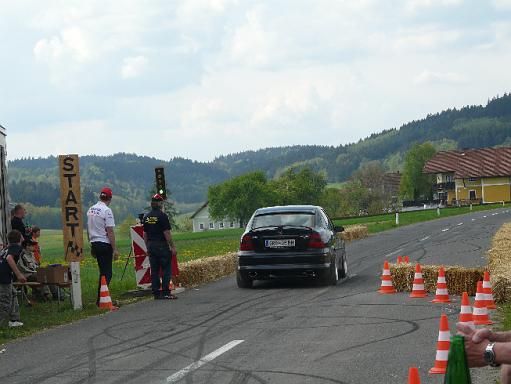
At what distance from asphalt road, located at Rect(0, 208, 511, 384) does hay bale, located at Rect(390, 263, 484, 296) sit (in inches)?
21.3

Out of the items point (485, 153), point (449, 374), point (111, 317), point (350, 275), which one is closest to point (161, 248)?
point (111, 317)

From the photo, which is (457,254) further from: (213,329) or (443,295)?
(213,329)

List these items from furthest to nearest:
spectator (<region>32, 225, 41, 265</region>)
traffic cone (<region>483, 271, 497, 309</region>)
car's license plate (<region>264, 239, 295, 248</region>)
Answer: spectator (<region>32, 225, 41, 265</region>)
car's license plate (<region>264, 239, 295, 248</region>)
traffic cone (<region>483, 271, 497, 309</region>)

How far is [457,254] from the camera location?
2705cm

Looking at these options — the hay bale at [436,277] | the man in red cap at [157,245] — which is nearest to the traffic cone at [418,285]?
the hay bale at [436,277]

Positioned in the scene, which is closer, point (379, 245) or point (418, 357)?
point (418, 357)

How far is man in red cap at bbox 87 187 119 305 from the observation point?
1686 centimetres

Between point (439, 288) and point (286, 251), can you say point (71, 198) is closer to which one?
point (286, 251)

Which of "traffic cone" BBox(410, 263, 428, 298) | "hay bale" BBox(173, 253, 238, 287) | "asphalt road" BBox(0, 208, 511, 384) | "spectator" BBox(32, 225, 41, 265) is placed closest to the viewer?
"asphalt road" BBox(0, 208, 511, 384)

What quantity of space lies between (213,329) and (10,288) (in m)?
3.42

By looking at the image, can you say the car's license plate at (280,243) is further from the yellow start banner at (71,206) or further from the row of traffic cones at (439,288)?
the yellow start banner at (71,206)

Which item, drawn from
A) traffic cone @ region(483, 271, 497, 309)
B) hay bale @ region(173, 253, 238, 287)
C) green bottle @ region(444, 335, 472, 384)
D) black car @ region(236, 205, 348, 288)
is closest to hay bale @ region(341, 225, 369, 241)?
hay bale @ region(173, 253, 238, 287)

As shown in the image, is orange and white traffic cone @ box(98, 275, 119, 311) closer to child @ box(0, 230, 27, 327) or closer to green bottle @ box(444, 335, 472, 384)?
child @ box(0, 230, 27, 327)

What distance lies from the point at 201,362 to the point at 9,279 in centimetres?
539
